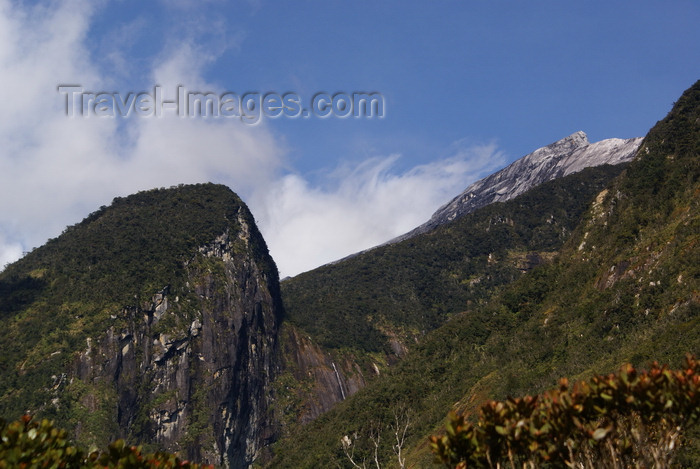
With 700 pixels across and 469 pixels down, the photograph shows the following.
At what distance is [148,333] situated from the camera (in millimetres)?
113875

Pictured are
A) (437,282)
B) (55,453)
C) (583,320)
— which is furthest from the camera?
(437,282)

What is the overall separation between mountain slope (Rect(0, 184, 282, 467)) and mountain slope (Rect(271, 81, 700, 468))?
34.2m

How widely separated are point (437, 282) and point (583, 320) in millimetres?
129652

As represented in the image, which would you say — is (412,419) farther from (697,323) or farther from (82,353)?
(82,353)

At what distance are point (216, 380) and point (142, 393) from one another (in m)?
16.9

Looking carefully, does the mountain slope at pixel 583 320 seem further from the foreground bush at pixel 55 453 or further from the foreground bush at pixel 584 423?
the foreground bush at pixel 55 453

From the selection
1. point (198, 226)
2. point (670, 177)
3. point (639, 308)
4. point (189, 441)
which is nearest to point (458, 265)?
point (198, 226)

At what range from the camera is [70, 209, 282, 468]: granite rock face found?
103 meters

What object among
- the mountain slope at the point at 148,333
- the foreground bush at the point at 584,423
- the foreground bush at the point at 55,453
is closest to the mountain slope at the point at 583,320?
the foreground bush at the point at 584,423

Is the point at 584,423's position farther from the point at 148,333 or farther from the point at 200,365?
the point at 200,365

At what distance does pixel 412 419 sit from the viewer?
65.3 m

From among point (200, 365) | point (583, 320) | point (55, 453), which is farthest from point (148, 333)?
point (55, 453)

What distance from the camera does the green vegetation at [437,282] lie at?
165 metres

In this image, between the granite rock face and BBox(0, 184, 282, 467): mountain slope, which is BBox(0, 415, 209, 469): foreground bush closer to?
BBox(0, 184, 282, 467): mountain slope
